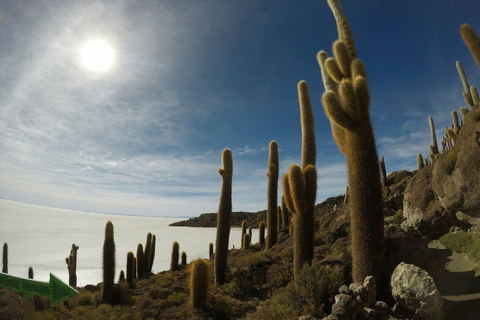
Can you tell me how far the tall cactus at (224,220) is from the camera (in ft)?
47.1

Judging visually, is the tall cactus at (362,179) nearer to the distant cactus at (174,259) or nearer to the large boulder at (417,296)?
the large boulder at (417,296)

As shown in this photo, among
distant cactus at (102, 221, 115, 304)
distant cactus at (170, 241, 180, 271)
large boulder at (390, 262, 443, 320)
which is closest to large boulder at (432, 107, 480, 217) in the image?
large boulder at (390, 262, 443, 320)

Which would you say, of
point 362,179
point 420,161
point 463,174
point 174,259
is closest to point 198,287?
point 362,179

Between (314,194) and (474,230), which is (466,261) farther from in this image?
(314,194)

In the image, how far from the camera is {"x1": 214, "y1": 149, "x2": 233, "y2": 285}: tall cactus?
14.4 metres

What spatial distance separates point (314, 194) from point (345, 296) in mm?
4315

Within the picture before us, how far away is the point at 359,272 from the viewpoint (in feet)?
Answer: 23.7

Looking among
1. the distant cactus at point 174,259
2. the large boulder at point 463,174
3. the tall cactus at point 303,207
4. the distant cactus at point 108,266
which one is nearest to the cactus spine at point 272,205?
the tall cactus at point 303,207

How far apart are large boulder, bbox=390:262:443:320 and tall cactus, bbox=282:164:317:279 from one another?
3667mm

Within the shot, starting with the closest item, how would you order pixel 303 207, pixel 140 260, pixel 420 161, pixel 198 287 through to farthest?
pixel 303 207 → pixel 198 287 → pixel 140 260 → pixel 420 161

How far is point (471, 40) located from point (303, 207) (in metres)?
10.5

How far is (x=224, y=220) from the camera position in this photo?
1502 cm

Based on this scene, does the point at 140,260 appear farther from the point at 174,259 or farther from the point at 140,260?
the point at 174,259

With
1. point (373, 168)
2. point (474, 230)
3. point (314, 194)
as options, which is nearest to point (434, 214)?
point (474, 230)
